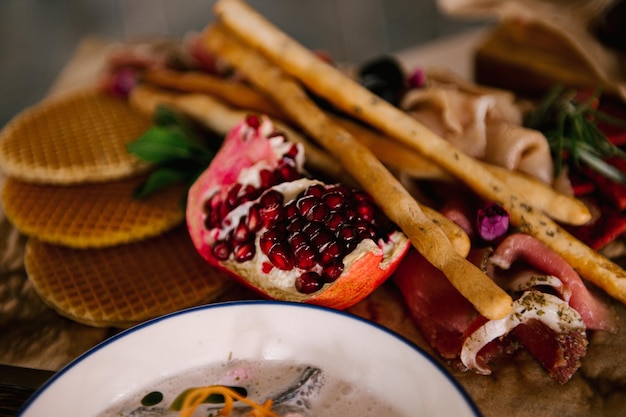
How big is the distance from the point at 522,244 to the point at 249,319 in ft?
1.64

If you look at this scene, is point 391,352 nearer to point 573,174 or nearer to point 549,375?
point 549,375

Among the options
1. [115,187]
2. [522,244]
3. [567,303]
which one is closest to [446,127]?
[522,244]

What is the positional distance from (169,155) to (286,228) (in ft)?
1.55

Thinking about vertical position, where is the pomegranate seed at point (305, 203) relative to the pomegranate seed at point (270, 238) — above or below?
above

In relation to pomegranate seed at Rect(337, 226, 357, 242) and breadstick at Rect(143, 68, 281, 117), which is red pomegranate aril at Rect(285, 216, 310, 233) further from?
breadstick at Rect(143, 68, 281, 117)

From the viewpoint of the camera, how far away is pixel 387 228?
3.51 feet

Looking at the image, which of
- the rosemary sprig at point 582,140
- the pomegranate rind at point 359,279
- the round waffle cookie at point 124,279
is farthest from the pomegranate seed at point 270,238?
the rosemary sprig at point 582,140

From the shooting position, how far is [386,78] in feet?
5.30

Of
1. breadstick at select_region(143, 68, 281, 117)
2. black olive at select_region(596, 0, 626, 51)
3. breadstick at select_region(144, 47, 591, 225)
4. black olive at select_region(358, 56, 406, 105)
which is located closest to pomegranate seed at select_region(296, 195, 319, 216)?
breadstick at select_region(144, 47, 591, 225)

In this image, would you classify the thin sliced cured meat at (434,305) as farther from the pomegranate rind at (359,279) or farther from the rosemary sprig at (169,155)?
the rosemary sprig at (169,155)

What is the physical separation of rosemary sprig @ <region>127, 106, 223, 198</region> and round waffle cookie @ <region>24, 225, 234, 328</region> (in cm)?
12

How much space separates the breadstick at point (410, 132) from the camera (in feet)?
3.54

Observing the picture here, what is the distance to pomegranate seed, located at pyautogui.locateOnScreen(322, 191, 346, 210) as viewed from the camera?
3.35 feet

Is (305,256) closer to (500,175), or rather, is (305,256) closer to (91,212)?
(500,175)
